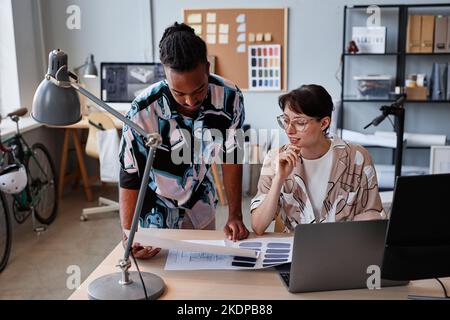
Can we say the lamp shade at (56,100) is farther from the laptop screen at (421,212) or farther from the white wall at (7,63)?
the white wall at (7,63)

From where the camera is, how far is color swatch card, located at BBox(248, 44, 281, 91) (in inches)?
204

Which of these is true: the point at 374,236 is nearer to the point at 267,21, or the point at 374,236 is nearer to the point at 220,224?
the point at 220,224

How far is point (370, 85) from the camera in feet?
16.4

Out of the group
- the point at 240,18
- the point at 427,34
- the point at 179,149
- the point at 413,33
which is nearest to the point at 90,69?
the point at 240,18

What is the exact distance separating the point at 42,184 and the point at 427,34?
11.6 ft

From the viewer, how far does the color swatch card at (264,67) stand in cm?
519

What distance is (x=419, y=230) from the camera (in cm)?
130

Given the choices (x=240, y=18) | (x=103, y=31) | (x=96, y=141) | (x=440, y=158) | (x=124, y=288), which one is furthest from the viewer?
(x=103, y=31)

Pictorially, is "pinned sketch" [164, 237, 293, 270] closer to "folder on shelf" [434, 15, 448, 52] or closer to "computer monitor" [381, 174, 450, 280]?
Answer: "computer monitor" [381, 174, 450, 280]

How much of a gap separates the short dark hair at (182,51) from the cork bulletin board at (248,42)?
3.57m

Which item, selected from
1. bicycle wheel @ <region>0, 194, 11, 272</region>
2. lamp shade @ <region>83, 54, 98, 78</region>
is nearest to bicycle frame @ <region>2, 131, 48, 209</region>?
bicycle wheel @ <region>0, 194, 11, 272</region>

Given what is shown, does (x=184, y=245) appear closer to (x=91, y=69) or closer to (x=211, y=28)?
(x=91, y=69)

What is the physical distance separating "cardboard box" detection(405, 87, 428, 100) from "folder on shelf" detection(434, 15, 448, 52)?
366 mm

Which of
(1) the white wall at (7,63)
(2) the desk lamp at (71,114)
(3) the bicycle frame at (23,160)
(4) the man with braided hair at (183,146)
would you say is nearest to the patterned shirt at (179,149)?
(4) the man with braided hair at (183,146)
